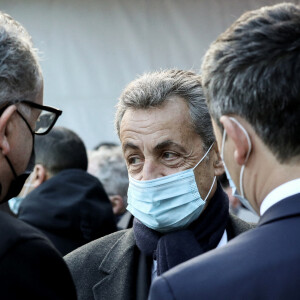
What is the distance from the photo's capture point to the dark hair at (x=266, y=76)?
1.84m

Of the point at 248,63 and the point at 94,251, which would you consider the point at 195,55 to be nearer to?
the point at 94,251

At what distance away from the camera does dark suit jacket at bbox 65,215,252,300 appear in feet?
10.1

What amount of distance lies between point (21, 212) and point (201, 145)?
129cm

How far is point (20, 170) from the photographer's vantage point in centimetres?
221

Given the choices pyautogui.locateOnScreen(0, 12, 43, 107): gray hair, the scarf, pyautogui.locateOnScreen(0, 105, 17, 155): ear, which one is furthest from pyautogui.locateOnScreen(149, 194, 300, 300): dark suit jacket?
the scarf

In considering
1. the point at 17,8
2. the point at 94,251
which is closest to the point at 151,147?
the point at 94,251

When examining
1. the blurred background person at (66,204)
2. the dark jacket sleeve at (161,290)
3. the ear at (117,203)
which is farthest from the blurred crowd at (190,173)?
the ear at (117,203)

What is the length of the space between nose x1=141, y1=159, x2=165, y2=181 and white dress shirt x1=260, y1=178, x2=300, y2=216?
1.26 metres

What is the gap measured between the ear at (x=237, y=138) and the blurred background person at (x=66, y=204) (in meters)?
2.08

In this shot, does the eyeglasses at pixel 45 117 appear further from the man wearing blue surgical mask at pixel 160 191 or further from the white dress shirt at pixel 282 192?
the white dress shirt at pixel 282 192

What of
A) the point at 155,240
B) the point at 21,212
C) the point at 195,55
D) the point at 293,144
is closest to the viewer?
the point at 293,144

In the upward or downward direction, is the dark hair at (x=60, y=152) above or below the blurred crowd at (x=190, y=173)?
below

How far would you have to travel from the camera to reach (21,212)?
3.88m

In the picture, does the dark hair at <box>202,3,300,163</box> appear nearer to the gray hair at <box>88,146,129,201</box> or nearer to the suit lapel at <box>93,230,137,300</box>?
the suit lapel at <box>93,230,137,300</box>
